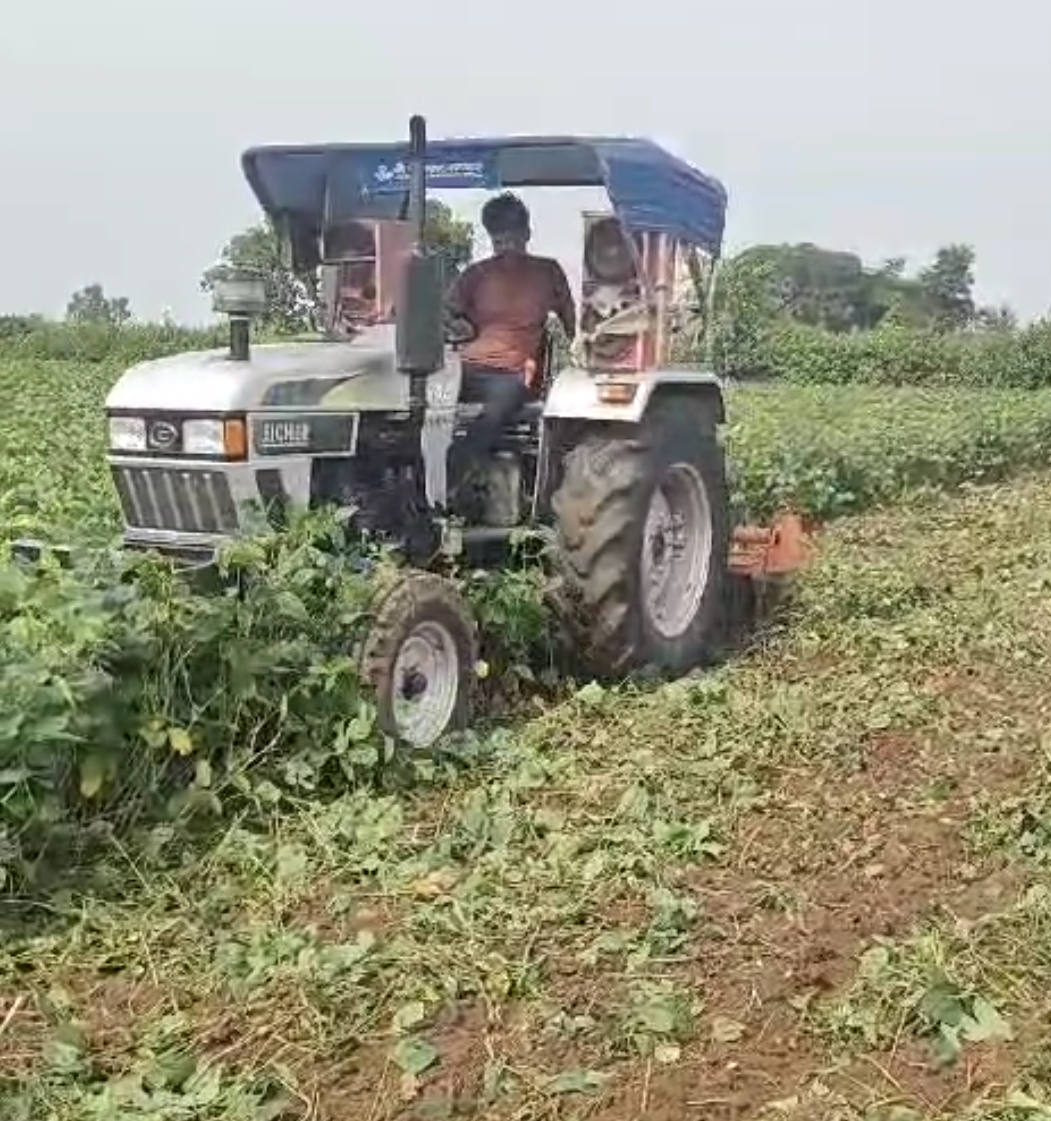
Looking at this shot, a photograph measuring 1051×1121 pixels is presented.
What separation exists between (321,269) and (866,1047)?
459cm

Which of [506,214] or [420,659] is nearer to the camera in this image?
[420,659]

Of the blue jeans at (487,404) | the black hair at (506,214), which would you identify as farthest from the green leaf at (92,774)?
the black hair at (506,214)

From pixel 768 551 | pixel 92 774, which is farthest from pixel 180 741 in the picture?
pixel 768 551

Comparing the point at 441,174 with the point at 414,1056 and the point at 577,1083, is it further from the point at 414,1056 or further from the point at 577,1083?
the point at 577,1083

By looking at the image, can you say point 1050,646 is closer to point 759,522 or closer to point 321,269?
point 321,269

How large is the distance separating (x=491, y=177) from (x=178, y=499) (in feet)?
6.08

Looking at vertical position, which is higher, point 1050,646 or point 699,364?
point 699,364

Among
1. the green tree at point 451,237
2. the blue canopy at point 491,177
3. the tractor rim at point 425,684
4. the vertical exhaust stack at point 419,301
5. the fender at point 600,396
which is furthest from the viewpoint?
the green tree at point 451,237

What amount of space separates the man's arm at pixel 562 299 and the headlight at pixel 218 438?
1626mm

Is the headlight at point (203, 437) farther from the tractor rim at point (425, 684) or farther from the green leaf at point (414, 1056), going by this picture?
the green leaf at point (414, 1056)

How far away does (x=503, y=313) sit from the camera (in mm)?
7125

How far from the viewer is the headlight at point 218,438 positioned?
593 cm

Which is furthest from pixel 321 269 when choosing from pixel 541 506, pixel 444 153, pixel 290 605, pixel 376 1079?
pixel 376 1079

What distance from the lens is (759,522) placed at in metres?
11.8
